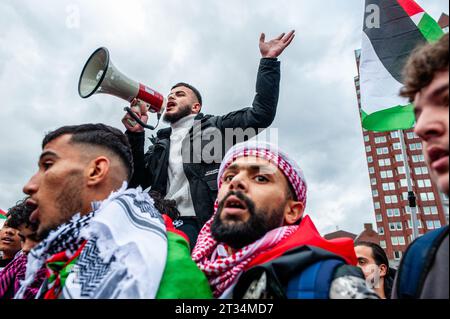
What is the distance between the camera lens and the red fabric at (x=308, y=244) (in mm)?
1689

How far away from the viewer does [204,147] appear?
→ 355 cm

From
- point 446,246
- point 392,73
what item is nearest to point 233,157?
point 446,246

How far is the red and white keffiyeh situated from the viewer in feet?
5.78

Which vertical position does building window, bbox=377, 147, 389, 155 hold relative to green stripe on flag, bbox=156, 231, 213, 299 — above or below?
above

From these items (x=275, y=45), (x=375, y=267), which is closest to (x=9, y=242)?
(x=275, y=45)

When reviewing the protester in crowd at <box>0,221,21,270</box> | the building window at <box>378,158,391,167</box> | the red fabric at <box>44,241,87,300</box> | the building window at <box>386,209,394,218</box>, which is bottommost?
the red fabric at <box>44,241,87,300</box>

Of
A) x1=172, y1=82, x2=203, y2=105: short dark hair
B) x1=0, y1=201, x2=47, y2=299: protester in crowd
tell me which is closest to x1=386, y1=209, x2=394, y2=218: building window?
x1=172, y1=82, x2=203, y2=105: short dark hair

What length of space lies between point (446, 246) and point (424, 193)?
3307 inches

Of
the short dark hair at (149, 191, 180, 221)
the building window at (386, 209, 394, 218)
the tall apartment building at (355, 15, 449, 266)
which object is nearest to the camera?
the short dark hair at (149, 191, 180, 221)

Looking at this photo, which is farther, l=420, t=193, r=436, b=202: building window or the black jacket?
l=420, t=193, r=436, b=202: building window

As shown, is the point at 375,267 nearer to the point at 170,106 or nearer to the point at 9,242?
the point at 170,106

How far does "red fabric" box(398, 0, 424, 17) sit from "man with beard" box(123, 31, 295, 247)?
2768 mm

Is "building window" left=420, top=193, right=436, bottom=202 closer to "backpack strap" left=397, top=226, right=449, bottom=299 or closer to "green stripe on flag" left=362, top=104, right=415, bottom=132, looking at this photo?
"green stripe on flag" left=362, top=104, right=415, bottom=132

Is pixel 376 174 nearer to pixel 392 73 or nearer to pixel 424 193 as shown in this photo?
pixel 424 193
